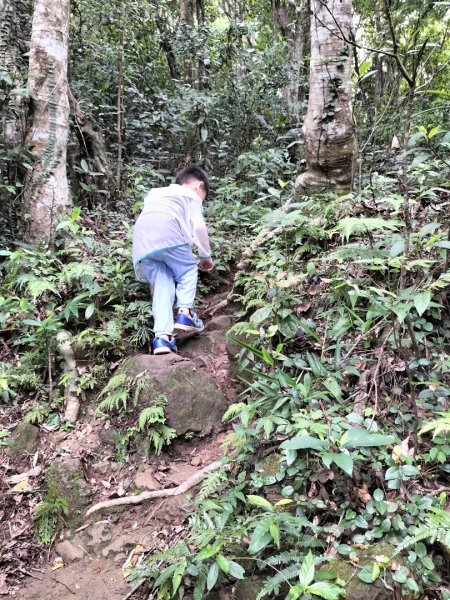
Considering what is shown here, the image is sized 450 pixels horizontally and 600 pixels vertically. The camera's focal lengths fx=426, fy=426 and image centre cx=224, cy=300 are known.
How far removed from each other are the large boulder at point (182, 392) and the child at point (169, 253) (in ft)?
1.11

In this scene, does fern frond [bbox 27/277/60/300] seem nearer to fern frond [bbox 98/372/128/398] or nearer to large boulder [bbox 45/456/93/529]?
fern frond [bbox 98/372/128/398]

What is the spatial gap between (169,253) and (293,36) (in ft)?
27.9

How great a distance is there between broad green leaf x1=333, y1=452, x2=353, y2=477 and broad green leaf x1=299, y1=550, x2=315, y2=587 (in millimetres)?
454

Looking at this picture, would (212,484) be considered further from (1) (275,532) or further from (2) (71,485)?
(2) (71,485)

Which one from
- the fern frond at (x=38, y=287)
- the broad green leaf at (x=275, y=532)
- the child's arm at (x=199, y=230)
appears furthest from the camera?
the child's arm at (x=199, y=230)

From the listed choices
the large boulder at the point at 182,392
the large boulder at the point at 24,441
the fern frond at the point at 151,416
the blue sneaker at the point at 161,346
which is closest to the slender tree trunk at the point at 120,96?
the blue sneaker at the point at 161,346

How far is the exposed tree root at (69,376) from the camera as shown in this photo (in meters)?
4.20

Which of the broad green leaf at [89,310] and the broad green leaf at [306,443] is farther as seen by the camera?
the broad green leaf at [89,310]

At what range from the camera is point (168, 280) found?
4.83 metres

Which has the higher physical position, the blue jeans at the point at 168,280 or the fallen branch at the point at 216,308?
the blue jeans at the point at 168,280

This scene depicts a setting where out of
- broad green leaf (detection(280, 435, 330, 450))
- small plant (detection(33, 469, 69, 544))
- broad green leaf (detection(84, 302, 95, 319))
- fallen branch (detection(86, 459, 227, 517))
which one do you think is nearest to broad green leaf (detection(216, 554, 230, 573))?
broad green leaf (detection(280, 435, 330, 450))

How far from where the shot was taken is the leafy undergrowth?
2270 mm

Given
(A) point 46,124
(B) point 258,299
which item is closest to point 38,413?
(B) point 258,299

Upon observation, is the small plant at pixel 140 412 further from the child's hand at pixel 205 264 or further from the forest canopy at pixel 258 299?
the child's hand at pixel 205 264
